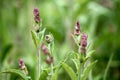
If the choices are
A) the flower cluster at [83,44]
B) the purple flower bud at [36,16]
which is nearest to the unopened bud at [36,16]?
the purple flower bud at [36,16]

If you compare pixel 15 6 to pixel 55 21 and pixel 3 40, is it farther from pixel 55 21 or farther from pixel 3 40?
pixel 55 21

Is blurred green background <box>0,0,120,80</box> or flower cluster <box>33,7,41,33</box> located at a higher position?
flower cluster <box>33,7,41,33</box>

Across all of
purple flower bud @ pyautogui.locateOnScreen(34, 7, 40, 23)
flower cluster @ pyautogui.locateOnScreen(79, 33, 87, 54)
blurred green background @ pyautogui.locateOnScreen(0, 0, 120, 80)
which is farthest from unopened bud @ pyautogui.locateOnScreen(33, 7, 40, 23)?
blurred green background @ pyautogui.locateOnScreen(0, 0, 120, 80)

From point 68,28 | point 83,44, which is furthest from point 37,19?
point 68,28

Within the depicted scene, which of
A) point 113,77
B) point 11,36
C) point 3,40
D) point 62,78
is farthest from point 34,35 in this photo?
point 11,36

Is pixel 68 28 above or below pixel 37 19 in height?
below

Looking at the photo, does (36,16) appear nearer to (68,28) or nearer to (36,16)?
(36,16)

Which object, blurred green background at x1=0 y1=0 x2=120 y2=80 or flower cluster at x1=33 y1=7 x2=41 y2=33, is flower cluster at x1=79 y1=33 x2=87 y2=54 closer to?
flower cluster at x1=33 y1=7 x2=41 y2=33

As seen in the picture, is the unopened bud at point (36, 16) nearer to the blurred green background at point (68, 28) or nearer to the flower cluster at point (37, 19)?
the flower cluster at point (37, 19)
